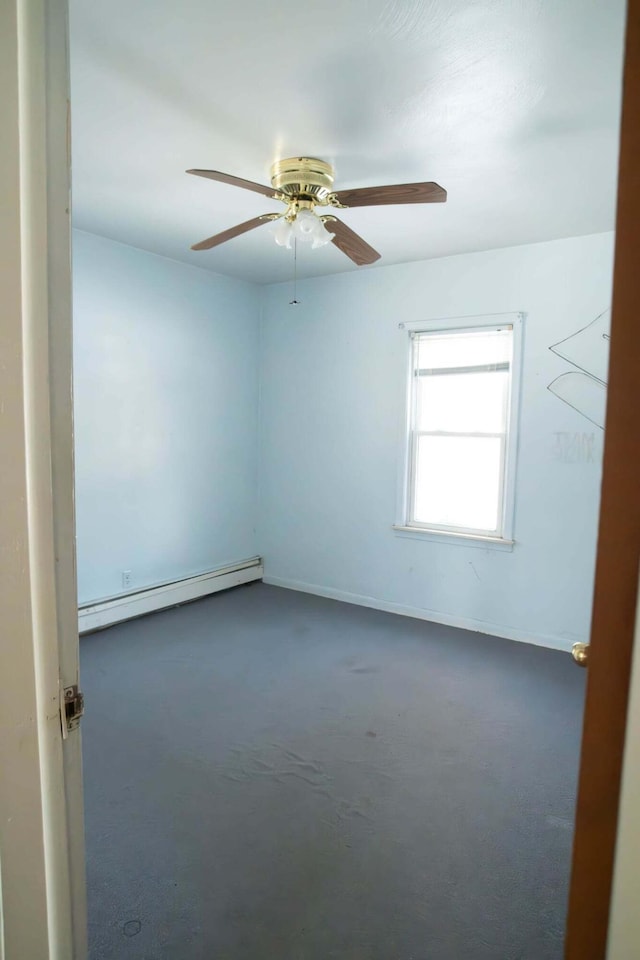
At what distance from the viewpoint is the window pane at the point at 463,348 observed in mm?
3777

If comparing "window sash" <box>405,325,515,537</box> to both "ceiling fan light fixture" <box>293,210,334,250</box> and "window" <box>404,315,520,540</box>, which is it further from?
"ceiling fan light fixture" <box>293,210,334,250</box>

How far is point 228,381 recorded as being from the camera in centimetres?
471

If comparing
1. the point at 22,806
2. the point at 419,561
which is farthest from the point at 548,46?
the point at 419,561

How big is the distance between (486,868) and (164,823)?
3.84ft

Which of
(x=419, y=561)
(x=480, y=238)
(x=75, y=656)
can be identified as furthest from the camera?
(x=419, y=561)

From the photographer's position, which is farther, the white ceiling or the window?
the window

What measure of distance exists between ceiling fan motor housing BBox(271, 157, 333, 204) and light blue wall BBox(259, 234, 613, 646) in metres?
1.75

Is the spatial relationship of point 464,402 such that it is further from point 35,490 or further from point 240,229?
point 35,490

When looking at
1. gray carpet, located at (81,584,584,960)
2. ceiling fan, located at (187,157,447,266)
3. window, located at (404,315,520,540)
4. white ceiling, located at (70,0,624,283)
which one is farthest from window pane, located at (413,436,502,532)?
ceiling fan, located at (187,157,447,266)

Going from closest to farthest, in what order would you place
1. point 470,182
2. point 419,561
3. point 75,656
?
point 75,656 → point 470,182 → point 419,561

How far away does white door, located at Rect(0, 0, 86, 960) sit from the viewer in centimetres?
70

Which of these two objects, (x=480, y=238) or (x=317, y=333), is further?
(x=317, y=333)

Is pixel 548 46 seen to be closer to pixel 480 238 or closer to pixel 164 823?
pixel 480 238

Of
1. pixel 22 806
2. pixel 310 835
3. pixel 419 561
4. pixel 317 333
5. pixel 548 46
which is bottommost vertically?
pixel 310 835
